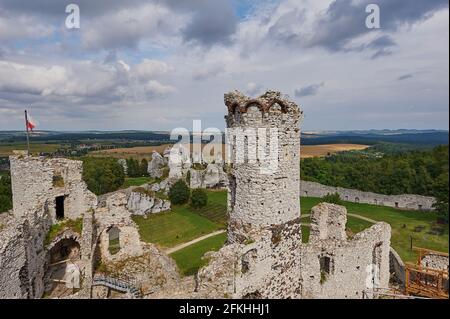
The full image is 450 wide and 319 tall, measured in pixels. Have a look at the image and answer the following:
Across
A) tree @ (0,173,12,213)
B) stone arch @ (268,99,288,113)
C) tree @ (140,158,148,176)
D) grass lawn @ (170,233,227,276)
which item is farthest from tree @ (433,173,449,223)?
tree @ (140,158,148,176)

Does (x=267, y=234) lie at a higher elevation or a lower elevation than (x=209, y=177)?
higher

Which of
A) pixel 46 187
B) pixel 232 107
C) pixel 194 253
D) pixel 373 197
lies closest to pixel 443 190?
pixel 232 107

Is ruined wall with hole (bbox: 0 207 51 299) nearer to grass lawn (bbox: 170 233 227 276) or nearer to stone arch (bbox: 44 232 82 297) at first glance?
stone arch (bbox: 44 232 82 297)

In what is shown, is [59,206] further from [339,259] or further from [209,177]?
[209,177]

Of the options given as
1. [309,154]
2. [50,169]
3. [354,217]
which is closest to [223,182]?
[354,217]

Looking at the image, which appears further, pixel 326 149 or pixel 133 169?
pixel 326 149

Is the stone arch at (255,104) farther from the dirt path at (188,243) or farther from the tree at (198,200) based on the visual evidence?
the tree at (198,200)

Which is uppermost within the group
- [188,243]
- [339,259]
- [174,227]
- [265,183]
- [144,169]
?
[265,183]
